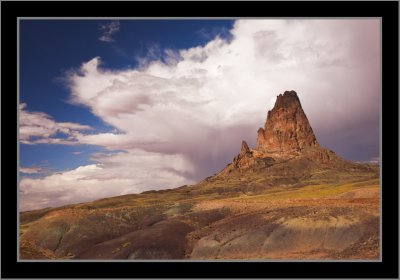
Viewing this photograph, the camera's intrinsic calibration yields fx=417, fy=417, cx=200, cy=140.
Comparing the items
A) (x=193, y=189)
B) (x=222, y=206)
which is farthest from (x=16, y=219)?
(x=193, y=189)

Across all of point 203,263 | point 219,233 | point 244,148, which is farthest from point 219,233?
point 244,148

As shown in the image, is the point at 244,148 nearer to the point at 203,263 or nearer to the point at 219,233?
the point at 219,233

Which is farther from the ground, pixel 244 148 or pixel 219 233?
pixel 244 148

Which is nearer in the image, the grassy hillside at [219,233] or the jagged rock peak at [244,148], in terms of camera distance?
the grassy hillside at [219,233]

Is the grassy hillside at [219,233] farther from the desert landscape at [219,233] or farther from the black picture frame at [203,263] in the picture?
the black picture frame at [203,263]

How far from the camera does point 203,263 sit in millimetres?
24344

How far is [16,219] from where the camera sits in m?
24.0

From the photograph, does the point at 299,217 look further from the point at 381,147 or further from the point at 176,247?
the point at 381,147

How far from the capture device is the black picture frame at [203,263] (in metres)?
23.9

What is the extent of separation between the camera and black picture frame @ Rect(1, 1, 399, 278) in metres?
23.9

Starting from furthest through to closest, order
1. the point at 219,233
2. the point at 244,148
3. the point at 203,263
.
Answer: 1. the point at 244,148
2. the point at 219,233
3. the point at 203,263

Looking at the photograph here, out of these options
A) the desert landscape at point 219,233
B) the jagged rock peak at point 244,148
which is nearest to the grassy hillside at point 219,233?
the desert landscape at point 219,233

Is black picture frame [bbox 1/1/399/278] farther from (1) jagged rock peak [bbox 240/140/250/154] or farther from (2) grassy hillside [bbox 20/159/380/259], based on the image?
(1) jagged rock peak [bbox 240/140/250/154]

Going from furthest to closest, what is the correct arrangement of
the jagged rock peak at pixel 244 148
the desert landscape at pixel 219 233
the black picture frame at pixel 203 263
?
the jagged rock peak at pixel 244 148
the desert landscape at pixel 219 233
the black picture frame at pixel 203 263
